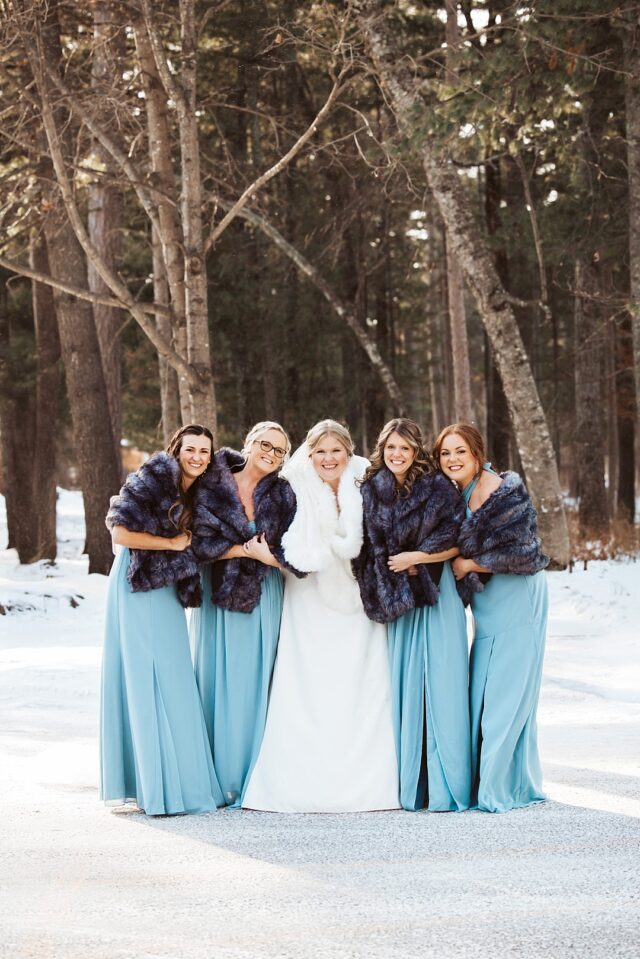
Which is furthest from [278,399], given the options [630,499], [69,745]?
[69,745]

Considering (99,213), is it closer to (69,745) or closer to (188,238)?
(188,238)

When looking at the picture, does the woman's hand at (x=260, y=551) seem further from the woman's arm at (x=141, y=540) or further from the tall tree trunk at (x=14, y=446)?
the tall tree trunk at (x=14, y=446)

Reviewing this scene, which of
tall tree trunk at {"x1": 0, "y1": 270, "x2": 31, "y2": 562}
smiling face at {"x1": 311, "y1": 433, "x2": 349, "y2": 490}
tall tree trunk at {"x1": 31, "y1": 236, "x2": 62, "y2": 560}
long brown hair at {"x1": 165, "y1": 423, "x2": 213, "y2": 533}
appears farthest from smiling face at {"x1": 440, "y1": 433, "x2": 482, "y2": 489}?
tall tree trunk at {"x1": 0, "y1": 270, "x2": 31, "y2": 562}

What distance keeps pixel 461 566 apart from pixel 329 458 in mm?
892

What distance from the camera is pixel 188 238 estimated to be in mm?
11445

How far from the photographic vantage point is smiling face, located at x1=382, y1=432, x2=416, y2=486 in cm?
598

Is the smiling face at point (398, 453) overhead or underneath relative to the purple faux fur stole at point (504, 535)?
overhead

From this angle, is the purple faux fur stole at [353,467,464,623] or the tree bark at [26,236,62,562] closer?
the purple faux fur stole at [353,467,464,623]

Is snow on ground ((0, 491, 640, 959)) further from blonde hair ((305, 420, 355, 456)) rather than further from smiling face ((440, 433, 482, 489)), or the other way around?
blonde hair ((305, 420, 355, 456))

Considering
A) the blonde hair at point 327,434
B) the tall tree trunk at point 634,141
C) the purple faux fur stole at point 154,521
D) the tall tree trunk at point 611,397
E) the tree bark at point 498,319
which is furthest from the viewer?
the tall tree trunk at point 611,397

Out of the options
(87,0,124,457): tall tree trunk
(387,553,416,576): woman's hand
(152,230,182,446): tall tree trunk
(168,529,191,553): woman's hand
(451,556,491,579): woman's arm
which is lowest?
(451,556,491,579): woman's arm

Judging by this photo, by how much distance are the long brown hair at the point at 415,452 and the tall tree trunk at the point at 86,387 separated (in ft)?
35.3

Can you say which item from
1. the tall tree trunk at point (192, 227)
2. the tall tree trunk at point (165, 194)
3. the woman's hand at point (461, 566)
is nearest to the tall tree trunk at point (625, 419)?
the tall tree trunk at point (165, 194)

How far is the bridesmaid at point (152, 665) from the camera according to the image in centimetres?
574
